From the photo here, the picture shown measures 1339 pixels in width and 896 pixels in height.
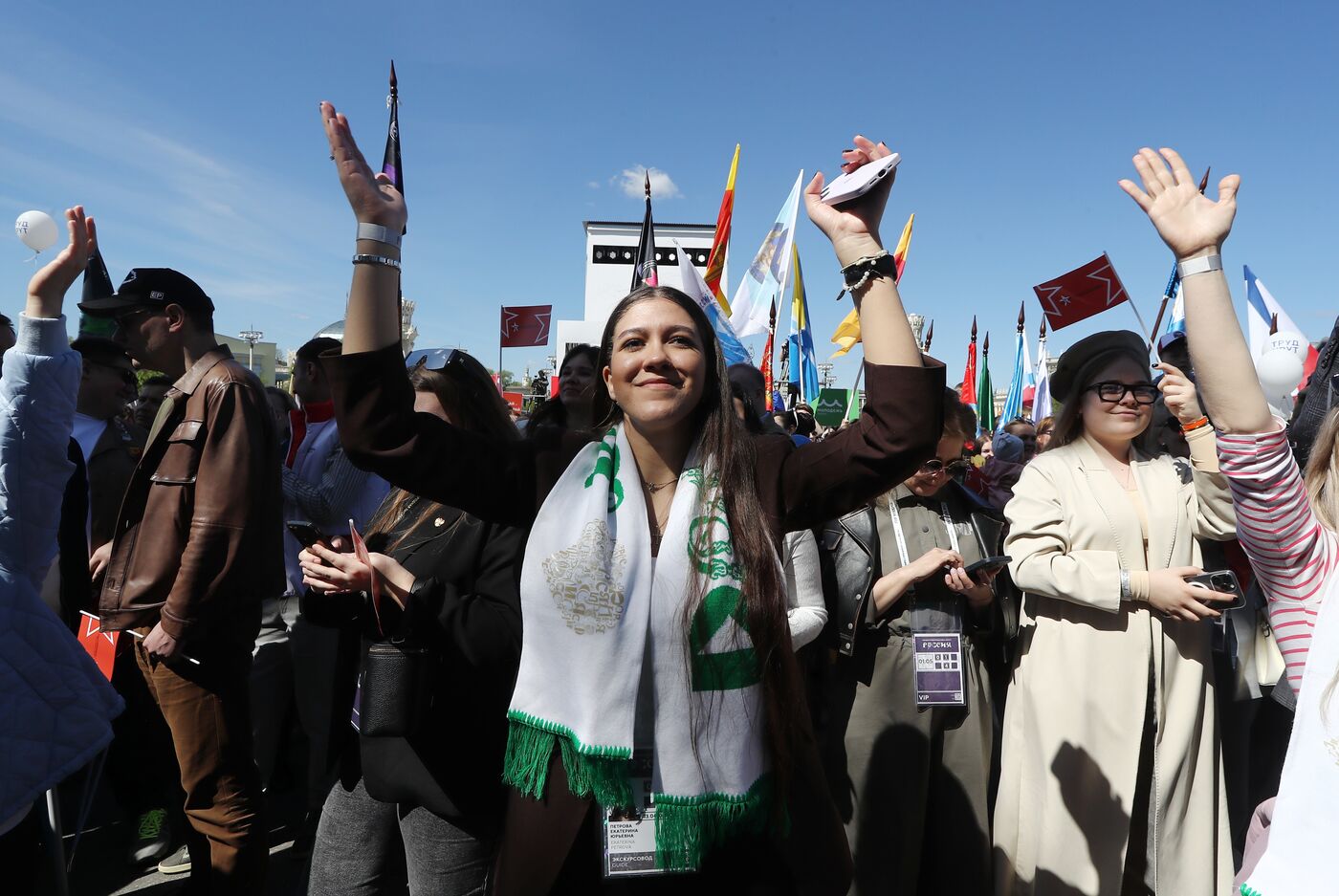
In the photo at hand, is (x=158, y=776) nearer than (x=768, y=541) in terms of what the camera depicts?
No

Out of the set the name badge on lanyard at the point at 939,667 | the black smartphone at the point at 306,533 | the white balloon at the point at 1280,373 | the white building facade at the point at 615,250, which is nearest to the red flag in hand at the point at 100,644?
the black smartphone at the point at 306,533

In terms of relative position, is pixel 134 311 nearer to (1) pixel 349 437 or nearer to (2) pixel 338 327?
(2) pixel 338 327

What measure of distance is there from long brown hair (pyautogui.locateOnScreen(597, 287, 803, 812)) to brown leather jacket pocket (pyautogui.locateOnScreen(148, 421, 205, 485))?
1861 millimetres

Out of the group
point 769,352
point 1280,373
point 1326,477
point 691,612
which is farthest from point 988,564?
point 769,352

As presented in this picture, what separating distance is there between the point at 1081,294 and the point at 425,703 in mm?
6373

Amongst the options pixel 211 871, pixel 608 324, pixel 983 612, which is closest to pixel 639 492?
pixel 608 324

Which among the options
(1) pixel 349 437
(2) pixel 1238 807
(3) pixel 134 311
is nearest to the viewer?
(1) pixel 349 437

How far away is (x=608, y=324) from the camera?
1.93 m

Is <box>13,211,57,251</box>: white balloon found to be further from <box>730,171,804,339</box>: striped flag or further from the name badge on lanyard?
<box>730,171,804,339</box>: striped flag

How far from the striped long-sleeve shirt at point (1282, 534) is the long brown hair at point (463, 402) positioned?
1.92 metres

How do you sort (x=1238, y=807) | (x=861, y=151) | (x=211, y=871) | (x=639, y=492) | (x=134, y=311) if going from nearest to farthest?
(x=861, y=151) → (x=639, y=492) → (x=211, y=871) → (x=134, y=311) → (x=1238, y=807)

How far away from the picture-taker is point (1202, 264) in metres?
1.67

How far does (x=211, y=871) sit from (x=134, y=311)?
2062mm

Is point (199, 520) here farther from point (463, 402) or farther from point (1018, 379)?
point (1018, 379)
